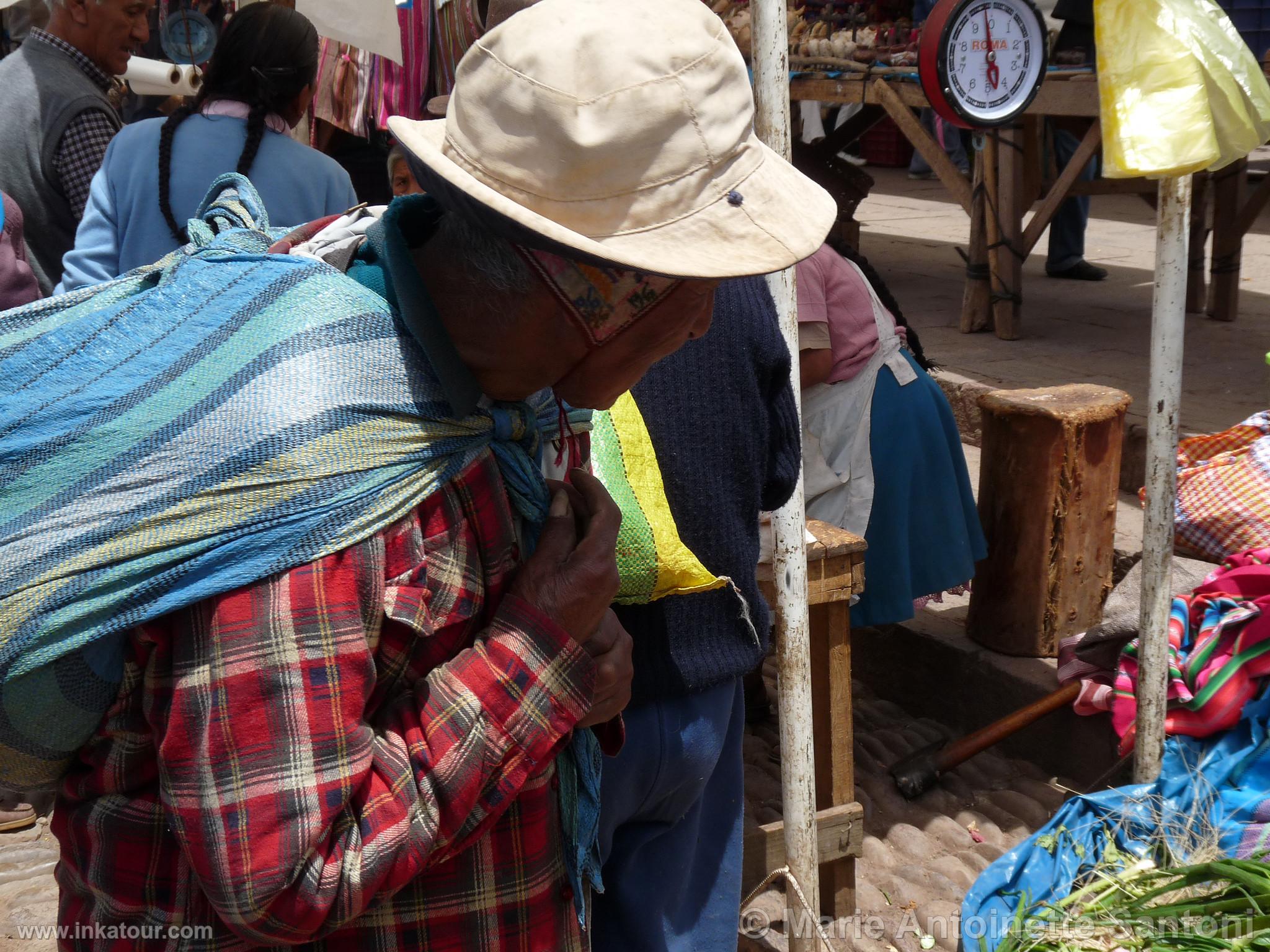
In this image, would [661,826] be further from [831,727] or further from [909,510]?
[909,510]

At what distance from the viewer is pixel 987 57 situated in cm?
463

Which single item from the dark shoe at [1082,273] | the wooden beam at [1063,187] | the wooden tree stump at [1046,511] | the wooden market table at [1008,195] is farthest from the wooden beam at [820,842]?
the dark shoe at [1082,273]

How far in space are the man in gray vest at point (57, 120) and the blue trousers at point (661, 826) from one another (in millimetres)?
2375

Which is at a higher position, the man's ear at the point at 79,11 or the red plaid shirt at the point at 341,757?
the man's ear at the point at 79,11

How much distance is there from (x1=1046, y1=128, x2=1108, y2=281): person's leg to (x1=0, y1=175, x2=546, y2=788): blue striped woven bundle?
7.43 meters

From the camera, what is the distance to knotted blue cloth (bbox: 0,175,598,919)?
104 centimetres

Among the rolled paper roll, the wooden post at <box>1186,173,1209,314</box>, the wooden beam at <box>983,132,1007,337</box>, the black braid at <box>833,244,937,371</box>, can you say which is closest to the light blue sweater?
the black braid at <box>833,244,937,371</box>

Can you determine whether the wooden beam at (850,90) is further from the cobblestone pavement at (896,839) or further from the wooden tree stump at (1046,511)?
the cobblestone pavement at (896,839)

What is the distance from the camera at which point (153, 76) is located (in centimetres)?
590

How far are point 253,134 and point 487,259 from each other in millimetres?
2192

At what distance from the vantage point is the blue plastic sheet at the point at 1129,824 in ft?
8.22

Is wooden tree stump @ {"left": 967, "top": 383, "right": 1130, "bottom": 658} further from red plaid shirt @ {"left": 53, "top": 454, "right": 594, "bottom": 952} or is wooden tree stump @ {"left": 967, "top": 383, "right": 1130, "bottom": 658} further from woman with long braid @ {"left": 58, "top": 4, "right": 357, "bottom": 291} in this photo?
red plaid shirt @ {"left": 53, "top": 454, "right": 594, "bottom": 952}

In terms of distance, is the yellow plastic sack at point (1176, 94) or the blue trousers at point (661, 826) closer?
the blue trousers at point (661, 826)
